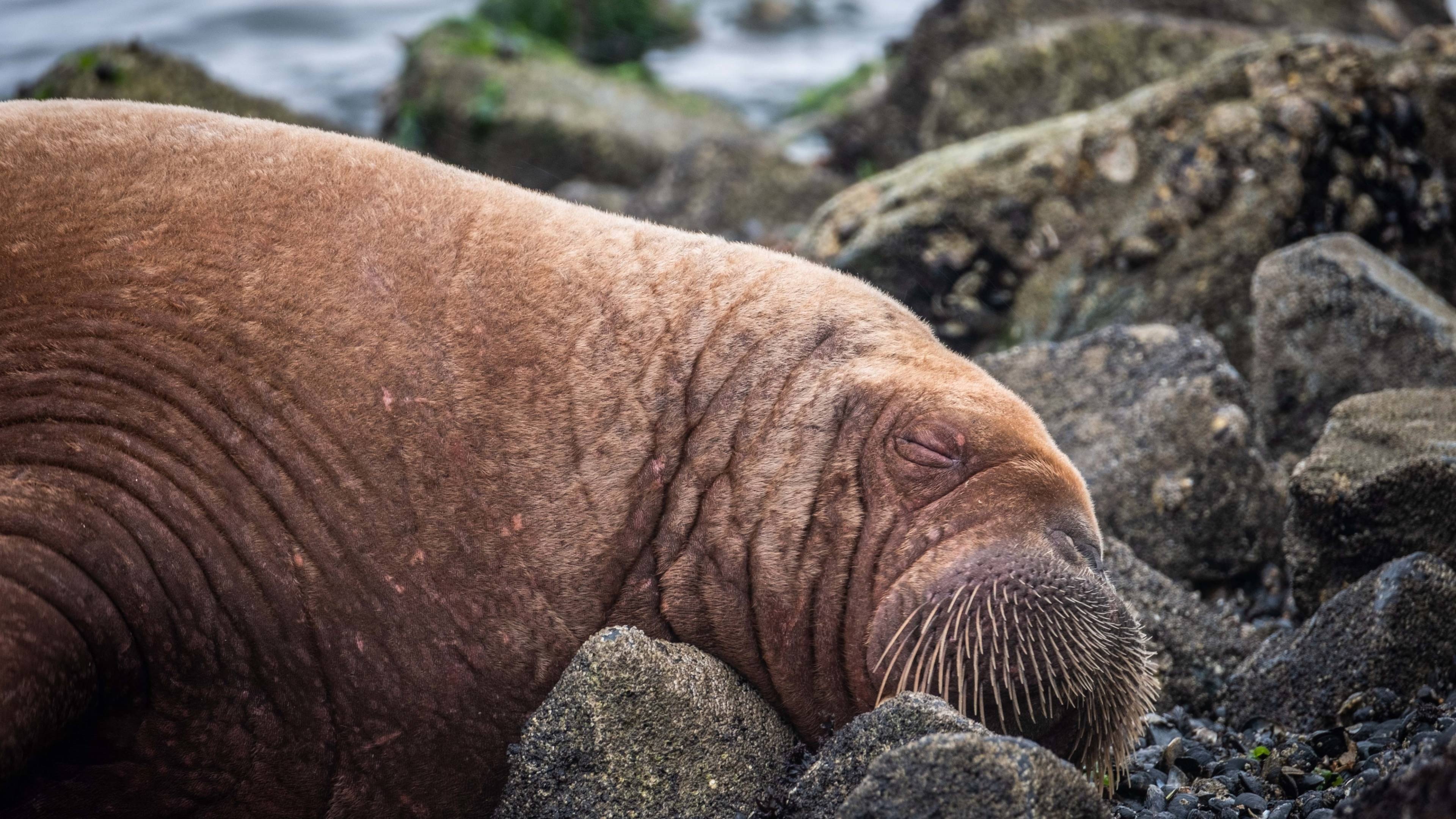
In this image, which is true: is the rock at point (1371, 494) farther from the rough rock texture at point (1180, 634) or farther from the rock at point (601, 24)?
the rock at point (601, 24)

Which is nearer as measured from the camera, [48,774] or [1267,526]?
[48,774]

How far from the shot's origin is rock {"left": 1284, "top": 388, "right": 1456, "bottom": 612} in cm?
436

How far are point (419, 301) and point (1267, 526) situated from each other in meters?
3.72

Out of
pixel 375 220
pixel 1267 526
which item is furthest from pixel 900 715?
pixel 1267 526

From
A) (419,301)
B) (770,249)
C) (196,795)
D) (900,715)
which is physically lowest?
(900,715)

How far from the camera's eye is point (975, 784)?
9.05 ft

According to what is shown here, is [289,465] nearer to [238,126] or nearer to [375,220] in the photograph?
[375,220]

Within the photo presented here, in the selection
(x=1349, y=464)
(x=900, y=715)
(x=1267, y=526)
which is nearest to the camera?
(x=900, y=715)

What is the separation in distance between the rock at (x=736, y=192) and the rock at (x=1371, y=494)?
632 cm

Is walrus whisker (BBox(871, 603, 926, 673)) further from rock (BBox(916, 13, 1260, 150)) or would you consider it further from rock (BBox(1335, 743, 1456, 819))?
rock (BBox(916, 13, 1260, 150))

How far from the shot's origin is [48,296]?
3.56 meters

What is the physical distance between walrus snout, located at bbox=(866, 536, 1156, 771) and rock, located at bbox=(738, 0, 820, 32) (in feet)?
80.7

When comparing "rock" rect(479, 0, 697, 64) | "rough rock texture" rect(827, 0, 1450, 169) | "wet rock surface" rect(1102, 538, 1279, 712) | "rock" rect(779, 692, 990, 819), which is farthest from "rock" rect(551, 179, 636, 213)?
"rock" rect(779, 692, 990, 819)

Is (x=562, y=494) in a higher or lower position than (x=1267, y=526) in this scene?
higher
